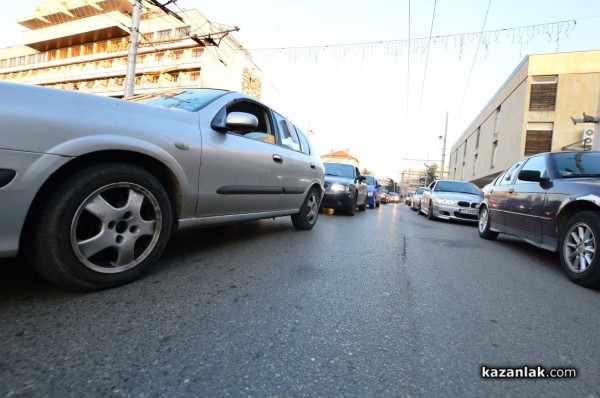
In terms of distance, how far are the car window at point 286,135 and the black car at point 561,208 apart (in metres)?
3.08

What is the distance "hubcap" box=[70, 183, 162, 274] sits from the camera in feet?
6.09

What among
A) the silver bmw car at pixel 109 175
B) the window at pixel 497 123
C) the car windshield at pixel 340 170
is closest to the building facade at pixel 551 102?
the window at pixel 497 123

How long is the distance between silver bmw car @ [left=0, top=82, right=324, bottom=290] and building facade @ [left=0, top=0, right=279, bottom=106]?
31.7 metres

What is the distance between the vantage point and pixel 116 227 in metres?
2.01

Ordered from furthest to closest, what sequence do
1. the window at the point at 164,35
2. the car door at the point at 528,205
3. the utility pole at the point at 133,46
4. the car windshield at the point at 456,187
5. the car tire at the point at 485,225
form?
the window at the point at 164,35
the car windshield at the point at 456,187
the utility pole at the point at 133,46
the car tire at the point at 485,225
the car door at the point at 528,205

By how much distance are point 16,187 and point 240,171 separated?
5.63 feet

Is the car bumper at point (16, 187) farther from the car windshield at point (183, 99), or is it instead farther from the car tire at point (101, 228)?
the car windshield at point (183, 99)

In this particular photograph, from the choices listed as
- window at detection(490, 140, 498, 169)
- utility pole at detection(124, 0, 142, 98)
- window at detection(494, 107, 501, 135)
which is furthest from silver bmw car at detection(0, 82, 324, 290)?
window at detection(494, 107, 501, 135)

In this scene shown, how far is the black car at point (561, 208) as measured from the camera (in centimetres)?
304

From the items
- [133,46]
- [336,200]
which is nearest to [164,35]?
[133,46]

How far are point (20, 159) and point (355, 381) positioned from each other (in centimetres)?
187

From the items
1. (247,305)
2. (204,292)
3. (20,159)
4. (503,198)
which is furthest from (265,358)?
(503,198)

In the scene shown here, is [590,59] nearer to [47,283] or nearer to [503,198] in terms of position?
[503,198]

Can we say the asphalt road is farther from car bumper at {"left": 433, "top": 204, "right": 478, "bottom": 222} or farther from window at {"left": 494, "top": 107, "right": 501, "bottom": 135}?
window at {"left": 494, "top": 107, "right": 501, "bottom": 135}
